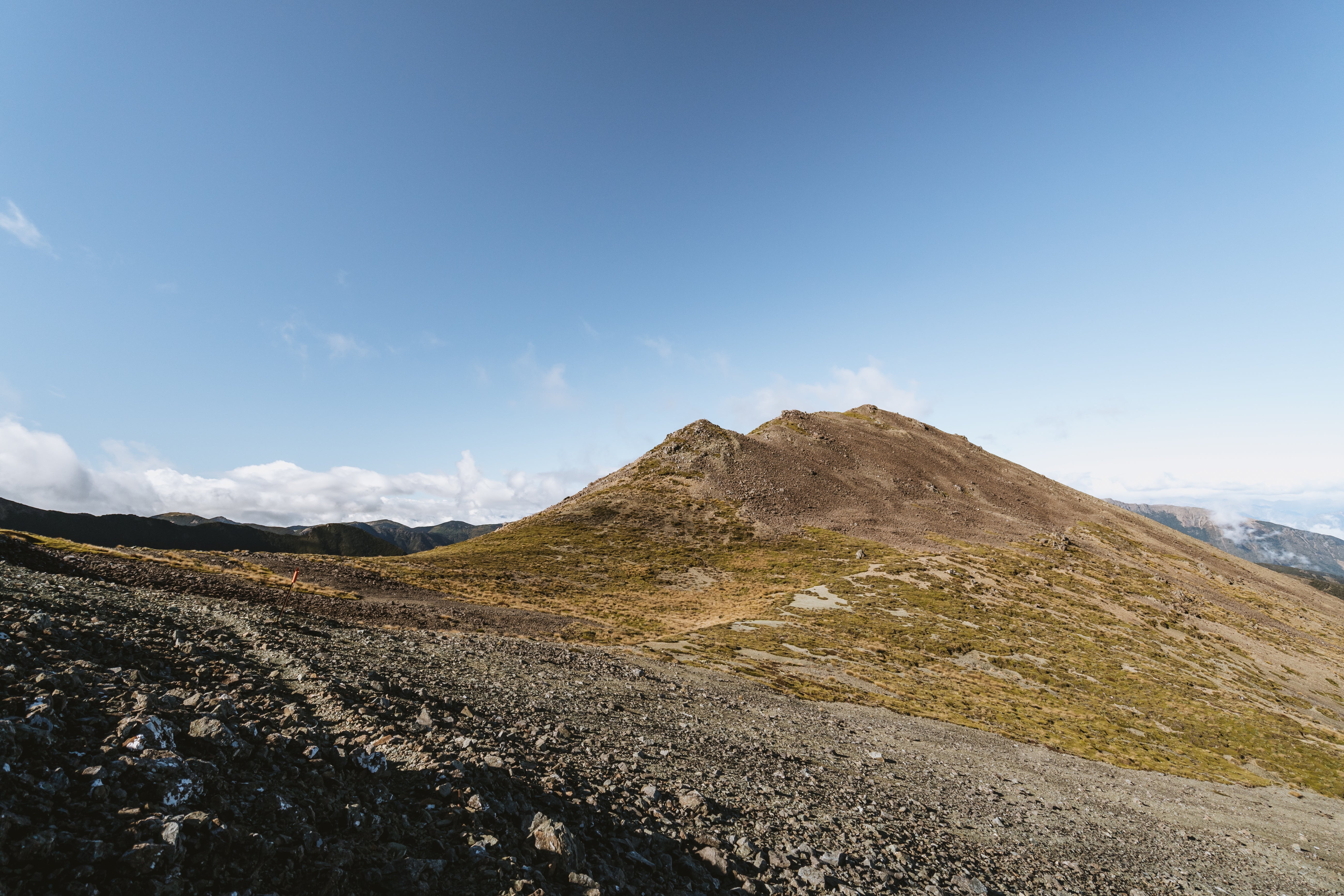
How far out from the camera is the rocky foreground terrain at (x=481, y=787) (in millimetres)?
5609

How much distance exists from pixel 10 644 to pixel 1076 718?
50577 millimetres

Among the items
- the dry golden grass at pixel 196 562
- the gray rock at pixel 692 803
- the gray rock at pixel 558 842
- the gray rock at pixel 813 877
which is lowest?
the gray rock at pixel 813 877

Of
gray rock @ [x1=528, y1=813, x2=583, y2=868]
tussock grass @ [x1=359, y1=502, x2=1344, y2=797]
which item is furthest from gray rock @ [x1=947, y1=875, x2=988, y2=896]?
tussock grass @ [x1=359, y1=502, x2=1344, y2=797]

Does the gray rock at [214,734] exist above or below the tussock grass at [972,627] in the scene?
above

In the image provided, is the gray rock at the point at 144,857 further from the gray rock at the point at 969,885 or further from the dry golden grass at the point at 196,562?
the dry golden grass at the point at 196,562

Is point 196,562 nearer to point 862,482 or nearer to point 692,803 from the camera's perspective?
point 692,803

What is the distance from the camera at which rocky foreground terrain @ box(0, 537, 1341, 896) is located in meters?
5.61

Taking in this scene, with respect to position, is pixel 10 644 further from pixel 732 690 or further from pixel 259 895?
pixel 732 690

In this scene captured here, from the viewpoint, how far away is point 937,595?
61.5 meters

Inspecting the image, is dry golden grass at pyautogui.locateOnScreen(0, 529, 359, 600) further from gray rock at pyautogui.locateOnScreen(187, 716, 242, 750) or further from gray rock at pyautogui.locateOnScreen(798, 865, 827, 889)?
gray rock at pyautogui.locateOnScreen(798, 865, 827, 889)

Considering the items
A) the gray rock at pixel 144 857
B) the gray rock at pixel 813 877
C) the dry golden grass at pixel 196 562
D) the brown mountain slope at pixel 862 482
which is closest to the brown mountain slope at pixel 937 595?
the brown mountain slope at pixel 862 482

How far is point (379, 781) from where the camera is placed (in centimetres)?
825

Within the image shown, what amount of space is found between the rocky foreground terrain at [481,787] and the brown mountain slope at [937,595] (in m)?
10.2

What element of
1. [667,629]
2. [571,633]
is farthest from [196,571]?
[667,629]
